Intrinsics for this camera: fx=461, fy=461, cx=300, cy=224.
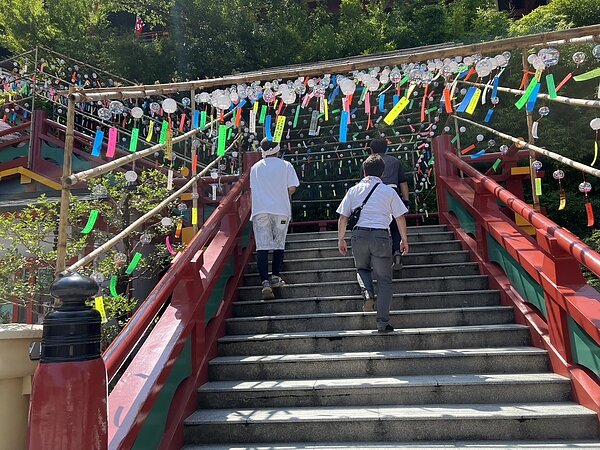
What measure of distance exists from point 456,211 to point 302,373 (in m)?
3.69

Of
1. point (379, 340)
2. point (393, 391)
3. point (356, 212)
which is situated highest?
point (356, 212)

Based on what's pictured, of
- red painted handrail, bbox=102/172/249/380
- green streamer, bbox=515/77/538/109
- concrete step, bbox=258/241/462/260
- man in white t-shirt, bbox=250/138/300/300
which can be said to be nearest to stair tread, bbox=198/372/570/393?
red painted handrail, bbox=102/172/249/380

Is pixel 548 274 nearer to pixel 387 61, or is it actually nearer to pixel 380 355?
pixel 380 355

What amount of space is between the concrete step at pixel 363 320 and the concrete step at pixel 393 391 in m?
0.79

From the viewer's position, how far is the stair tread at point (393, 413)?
10.8 feet

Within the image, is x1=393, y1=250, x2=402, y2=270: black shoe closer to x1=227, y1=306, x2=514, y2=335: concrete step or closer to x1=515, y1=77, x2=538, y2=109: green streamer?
x1=227, y1=306, x2=514, y2=335: concrete step

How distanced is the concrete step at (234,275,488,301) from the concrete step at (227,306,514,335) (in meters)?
0.48

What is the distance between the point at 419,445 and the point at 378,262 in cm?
170

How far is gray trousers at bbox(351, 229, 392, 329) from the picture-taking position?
14.3ft

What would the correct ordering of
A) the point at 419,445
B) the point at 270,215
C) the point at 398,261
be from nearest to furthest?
the point at 419,445
the point at 270,215
the point at 398,261

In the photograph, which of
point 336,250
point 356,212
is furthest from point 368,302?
point 336,250

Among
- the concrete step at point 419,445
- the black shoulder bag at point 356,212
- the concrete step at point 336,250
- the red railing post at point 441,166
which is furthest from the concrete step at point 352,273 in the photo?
the concrete step at point 419,445

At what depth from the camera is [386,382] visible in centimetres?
376

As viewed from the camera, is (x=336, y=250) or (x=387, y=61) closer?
(x=387, y=61)
